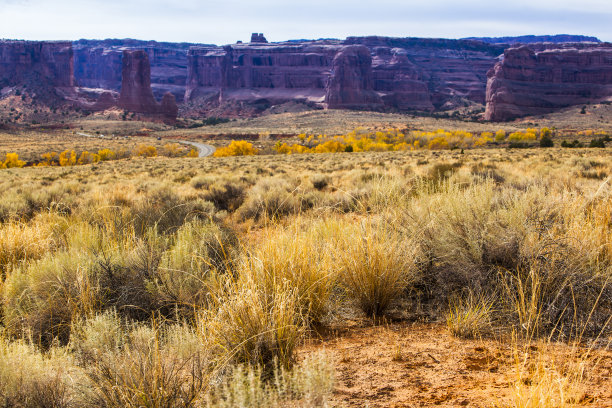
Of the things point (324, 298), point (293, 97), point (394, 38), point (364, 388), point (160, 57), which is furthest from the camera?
point (160, 57)

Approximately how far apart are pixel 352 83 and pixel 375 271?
13331cm

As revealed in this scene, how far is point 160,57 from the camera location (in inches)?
7771

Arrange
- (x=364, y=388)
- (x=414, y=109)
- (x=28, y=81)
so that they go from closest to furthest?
1. (x=364, y=388)
2. (x=28, y=81)
3. (x=414, y=109)

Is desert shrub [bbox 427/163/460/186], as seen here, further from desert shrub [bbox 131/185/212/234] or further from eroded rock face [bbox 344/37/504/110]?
eroded rock face [bbox 344/37/504/110]

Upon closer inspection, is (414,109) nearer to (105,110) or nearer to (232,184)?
(105,110)

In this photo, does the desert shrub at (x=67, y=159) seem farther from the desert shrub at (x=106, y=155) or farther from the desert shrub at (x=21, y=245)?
the desert shrub at (x=21, y=245)

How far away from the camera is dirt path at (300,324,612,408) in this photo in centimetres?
226

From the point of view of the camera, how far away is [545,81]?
111000 millimetres

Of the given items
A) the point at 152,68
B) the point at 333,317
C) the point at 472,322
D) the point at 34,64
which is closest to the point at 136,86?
the point at 34,64

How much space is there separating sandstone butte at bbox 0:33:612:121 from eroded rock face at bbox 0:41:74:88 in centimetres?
30

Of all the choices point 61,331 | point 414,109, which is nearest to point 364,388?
point 61,331

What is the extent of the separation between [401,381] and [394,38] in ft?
606

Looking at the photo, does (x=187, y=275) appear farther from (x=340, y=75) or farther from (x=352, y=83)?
(x=340, y=75)

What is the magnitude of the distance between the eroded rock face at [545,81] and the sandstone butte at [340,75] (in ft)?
0.84
